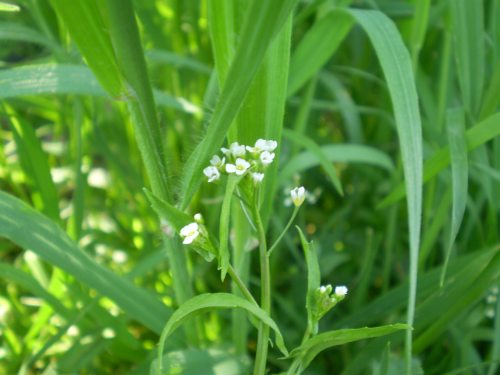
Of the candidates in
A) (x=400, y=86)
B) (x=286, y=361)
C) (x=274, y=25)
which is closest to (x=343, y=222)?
(x=286, y=361)

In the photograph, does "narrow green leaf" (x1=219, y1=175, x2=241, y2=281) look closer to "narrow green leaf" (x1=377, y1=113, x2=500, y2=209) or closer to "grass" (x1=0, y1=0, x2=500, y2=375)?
"grass" (x1=0, y1=0, x2=500, y2=375)

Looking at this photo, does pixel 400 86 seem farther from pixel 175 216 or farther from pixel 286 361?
pixel 286 361

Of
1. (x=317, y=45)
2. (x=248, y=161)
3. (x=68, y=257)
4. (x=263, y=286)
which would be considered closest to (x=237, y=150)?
(x=248, y=161)

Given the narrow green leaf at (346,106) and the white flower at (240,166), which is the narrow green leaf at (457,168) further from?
the narrow green leaf at (346,106)

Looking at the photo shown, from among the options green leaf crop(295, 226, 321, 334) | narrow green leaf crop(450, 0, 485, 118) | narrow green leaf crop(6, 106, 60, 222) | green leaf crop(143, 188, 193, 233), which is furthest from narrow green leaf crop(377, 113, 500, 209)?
narrow green leaf crop(6, 106, 60, 222)

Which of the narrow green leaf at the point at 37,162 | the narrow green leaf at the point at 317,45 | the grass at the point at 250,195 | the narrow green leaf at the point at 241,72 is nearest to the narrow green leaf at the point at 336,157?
the grass at the point at 250,195

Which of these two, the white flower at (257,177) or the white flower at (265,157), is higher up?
the white flower at (265,157)

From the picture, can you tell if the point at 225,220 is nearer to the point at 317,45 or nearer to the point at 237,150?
the point at 237,150
